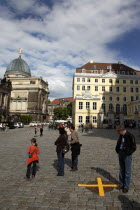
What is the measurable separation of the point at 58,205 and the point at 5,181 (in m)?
2.46

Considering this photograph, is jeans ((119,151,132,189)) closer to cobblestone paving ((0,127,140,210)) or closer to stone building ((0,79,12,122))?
cobblestone paving ((0,127,140,210))

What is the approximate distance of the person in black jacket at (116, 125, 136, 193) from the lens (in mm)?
4715

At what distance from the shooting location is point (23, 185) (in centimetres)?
519

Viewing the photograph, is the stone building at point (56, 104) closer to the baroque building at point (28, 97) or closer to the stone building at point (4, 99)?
the baroque building at point (28, 97)

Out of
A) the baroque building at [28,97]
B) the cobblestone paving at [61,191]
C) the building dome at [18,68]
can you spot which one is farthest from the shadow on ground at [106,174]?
the building dome at [18,68]

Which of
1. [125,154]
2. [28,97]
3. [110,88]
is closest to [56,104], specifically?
[28,97]

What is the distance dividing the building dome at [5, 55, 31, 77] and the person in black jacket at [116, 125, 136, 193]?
86.7m

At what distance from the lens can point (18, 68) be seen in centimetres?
8625

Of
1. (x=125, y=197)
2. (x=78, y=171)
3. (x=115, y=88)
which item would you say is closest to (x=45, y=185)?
(x=78, y=171)

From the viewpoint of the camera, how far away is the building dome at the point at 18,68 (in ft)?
281

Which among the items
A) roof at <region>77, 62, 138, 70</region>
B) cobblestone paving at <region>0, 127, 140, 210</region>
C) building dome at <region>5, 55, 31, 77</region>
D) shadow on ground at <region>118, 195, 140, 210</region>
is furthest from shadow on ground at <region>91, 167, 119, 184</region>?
building dome at <region>5, 55, 31, 77</region>

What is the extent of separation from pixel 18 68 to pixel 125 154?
88.9m

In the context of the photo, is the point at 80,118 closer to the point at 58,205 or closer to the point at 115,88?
the point at 115,88

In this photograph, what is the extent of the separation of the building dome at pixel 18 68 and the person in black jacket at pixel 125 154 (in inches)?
3413
